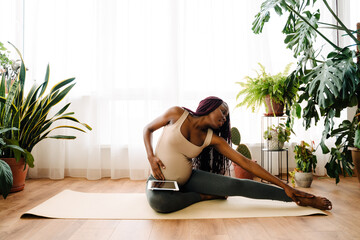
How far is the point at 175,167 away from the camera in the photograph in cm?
201

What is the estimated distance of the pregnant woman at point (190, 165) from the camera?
1969mm

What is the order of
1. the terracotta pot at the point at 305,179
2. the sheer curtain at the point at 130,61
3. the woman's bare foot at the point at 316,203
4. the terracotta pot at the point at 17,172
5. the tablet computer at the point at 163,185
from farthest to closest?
1. the sheer curtain at the point at 130,61
2. the terracotta pot at the point at 305,179
3. the terracotta pot at the point at 17,172
4. the woman's bare foot at the point at 316,203
5. the tablet computer at the point at 163,185

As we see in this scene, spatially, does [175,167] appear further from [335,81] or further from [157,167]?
[335,81]

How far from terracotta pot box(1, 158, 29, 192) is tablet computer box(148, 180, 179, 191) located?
4.43ft

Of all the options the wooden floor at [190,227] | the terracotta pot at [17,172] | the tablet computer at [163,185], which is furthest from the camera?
the terracotta pot at [17,172]

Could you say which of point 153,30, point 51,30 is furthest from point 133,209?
point 51,30

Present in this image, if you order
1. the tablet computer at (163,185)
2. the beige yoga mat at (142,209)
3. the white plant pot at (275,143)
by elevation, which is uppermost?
the white plant pot at (275,143)

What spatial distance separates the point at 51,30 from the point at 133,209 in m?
2.28

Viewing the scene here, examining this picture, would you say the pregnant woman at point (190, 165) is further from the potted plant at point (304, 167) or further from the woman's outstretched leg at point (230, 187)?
the potted plant at point (304, 167)

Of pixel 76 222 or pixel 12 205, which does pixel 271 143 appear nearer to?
pixel 76 222

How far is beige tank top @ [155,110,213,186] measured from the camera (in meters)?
1.99

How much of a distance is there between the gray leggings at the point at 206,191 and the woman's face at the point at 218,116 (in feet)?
1.26

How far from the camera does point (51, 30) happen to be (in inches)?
127

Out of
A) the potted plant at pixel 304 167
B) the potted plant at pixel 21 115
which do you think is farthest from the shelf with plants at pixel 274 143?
the potted plant at pixel 21 115
